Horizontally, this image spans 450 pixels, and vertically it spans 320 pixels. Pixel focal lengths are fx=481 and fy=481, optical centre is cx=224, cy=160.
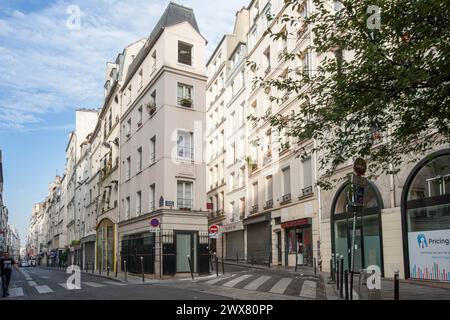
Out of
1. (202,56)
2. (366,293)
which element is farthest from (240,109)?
(366,293)

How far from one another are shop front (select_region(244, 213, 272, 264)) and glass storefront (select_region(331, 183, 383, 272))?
764cm

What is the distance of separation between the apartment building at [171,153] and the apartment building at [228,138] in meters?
10.1

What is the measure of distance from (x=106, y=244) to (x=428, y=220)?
75.7 ft

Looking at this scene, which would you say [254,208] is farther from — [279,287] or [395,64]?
[395,64]

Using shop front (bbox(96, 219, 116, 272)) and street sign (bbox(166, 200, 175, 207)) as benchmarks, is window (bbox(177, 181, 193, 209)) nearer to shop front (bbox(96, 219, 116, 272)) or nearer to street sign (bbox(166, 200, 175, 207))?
street sign (bbox(166, 200, 175, 207))

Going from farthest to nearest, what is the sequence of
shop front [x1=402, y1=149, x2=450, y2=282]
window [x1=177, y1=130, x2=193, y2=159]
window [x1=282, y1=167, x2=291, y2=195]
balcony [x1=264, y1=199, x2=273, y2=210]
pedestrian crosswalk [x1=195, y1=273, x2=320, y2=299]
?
balcony [x1=264, y1=199, x2=273, y2=210] → window [x1=282, y1=167, x2=291, y2=195] → window [x1=177, y1=130, x2=193, y2=159] → shop front [x1=402, y1=149, x2=450, y2=282] → pedestrian crosswalk [x1=195, y1=273, x2=320, y2=299]

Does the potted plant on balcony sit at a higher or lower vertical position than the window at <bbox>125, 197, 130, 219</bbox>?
higher

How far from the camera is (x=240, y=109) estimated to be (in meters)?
36.1

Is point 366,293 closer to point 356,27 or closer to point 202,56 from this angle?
point 356,27

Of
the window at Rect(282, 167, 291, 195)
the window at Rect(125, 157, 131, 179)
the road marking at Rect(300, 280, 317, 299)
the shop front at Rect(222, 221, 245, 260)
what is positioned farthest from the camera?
the shop front at Rect(222, 221, 245, 260)

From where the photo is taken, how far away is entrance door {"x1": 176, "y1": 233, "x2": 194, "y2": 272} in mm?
22141

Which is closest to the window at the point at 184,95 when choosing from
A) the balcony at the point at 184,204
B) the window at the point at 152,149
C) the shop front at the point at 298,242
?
the window at the point at 152,149

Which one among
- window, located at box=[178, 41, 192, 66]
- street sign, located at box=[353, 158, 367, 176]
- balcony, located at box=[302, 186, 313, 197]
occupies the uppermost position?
window, located at box=[178, 41, 192, 66]

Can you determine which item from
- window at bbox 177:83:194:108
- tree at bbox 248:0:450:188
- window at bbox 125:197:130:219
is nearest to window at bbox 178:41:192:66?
window at bbox 177:83:194:108
